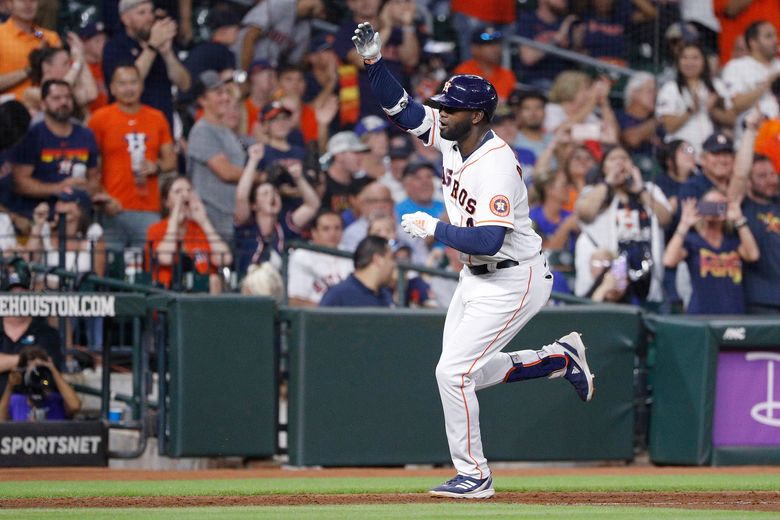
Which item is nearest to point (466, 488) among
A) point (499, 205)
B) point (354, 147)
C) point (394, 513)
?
point (394, 513)

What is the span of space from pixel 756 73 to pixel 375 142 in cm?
369

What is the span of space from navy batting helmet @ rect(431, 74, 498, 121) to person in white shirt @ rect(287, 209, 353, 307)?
3.56 meters

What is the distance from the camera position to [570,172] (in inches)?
441

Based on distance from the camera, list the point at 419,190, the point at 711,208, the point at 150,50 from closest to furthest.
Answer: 1. the point at 711,208
2. the point at 150,50
3. the point at 419,190

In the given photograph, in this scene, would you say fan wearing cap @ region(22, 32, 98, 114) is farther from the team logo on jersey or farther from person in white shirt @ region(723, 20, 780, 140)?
person in white shirt @ region(723, 20, 780, 140)

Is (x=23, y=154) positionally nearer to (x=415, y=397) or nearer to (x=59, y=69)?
(x=59, y=69)

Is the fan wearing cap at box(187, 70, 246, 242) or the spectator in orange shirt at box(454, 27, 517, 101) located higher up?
the spectator in orange shirt at box(454, 27, 517, 101)

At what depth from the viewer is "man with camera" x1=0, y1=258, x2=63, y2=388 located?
8094 millimetres

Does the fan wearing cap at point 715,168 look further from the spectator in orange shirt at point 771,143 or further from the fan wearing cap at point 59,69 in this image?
the fan wearing cap at point 59,69

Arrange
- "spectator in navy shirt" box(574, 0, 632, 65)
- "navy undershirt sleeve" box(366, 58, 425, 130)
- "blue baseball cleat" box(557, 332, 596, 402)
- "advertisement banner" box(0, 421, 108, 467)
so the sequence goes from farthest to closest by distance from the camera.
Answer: "spectator in navy shirt" box(574, 0, 632, 65) → "advertisement banner" box(0, 421, 108, 467) → "blue baseball cleat" box(557, 332, 596, 402) → "navy undershirt sleeve" box(366, 58, 425, 130)

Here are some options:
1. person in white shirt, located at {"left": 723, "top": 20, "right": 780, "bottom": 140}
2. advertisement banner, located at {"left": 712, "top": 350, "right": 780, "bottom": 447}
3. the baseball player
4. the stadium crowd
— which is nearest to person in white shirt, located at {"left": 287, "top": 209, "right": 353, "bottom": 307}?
→ the stadium crowd

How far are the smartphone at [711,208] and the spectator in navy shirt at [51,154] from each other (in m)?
4.67

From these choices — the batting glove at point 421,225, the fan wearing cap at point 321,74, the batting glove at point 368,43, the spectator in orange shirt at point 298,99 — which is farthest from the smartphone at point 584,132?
the batting glove at point 421,225

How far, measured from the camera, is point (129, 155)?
10.0 m
